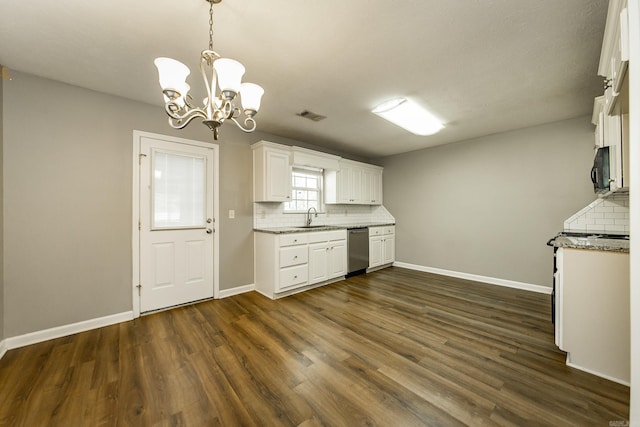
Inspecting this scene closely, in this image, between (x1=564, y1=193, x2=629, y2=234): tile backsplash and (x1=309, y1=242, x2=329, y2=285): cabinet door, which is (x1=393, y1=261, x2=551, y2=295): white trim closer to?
(x1=564, y1=193, x2=629, y2=234): tile backsplash

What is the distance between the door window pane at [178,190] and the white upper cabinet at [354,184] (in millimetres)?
2270

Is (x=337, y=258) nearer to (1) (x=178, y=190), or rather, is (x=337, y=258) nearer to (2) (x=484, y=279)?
(2) (x=484, y=279)

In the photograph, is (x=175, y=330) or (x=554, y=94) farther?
(x=554, y=94)

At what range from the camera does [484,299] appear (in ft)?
11.0

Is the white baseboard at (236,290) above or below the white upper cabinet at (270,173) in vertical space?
below

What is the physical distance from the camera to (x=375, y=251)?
491cm

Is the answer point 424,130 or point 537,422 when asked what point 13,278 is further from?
point 424,130

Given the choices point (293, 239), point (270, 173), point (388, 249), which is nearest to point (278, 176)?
point (270, 173)

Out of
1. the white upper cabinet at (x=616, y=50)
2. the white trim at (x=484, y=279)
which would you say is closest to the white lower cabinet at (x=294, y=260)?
the white trim at (x=484, y=279)

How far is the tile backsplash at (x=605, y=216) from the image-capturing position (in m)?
2.91

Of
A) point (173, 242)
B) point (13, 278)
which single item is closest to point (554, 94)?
point (173, 242)

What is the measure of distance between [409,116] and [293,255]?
96.2 inches

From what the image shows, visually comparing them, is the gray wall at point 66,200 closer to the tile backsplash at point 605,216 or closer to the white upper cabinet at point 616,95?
the white upper cabinet at point 616,95

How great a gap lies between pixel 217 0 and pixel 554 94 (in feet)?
11.1
